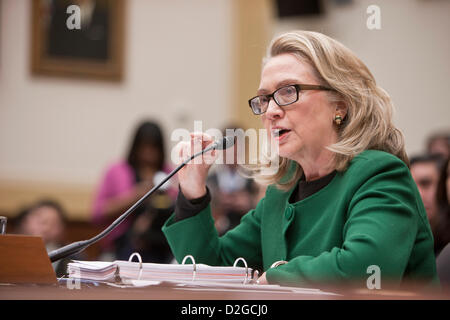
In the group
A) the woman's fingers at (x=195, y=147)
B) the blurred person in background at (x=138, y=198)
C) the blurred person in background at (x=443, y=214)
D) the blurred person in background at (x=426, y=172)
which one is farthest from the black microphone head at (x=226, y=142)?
the blurred person in background at (x=138, y=198)

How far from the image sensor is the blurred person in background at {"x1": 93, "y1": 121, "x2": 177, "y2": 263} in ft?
10.9

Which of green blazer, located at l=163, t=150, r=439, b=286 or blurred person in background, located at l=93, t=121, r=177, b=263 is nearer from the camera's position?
green blazer, located at l=163, t=150, r=439, b=286

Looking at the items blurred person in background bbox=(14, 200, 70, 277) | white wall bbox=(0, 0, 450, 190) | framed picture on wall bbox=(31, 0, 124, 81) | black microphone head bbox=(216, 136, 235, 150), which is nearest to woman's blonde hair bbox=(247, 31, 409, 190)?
black microphone head bbox=(216, 136, 235, 150)

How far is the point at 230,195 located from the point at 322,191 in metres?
2.61

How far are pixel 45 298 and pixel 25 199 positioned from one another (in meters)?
4.63

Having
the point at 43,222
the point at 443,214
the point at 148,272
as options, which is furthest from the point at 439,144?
the point at 148,272

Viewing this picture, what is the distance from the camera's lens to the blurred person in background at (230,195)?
13.0ft

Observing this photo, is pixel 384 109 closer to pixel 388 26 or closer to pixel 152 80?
pixel 388 26

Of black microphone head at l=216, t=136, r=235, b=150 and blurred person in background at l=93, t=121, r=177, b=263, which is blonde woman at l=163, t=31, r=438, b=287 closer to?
black microphone head at l=216, t=136, r=235, b=150

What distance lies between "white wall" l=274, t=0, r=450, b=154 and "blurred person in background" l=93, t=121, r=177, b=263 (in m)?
1.60

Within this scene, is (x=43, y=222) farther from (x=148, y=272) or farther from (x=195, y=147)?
(x=148, y=272)

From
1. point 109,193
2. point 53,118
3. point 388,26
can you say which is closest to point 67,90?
point 53,118

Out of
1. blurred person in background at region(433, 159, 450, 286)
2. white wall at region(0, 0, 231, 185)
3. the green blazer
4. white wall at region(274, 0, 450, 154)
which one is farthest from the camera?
white wall at region(0, 0, 231, 185)
